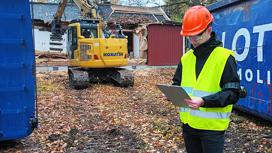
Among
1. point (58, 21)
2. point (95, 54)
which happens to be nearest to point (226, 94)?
point (95, 54)

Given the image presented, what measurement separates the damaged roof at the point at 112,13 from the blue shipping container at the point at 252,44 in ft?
50.6

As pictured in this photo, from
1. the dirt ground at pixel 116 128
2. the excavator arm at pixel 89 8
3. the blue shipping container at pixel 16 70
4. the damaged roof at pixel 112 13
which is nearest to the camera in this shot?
the blue shipping container at pixel 16 70

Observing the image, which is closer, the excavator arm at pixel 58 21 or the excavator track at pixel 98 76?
the excavator track at pixel 98 76

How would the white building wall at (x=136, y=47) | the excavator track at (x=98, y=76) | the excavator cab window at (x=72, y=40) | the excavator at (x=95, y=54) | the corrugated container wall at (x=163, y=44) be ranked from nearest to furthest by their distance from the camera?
the excavator track at (x=98, y=76), the excavator at (x=95, y=54), the excavator cab window at (x=72, y=40), the corrugated container wall at (x=163, y=44), the white building wall at (x=136, y=47)

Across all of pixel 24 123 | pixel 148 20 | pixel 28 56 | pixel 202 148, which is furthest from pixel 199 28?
pixel 148 20

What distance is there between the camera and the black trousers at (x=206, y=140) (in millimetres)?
2104

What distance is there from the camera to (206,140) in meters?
2.12

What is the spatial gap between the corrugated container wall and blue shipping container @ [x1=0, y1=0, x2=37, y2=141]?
41.3 ft

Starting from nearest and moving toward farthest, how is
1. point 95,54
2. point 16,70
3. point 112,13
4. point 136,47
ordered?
point 16,70, point 95,54, point 136,47, point 112,13

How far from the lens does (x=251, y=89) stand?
536cm

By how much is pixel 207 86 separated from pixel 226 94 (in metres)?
0.17

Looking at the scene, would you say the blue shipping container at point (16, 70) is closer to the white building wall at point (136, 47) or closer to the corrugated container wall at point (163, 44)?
the corrugated container wall at point (163, 44)

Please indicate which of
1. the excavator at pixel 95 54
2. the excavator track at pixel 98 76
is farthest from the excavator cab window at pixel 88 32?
the excavator track at pixel 98 76

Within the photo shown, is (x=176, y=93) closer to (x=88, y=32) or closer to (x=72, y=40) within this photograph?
(x=88, y=32)
